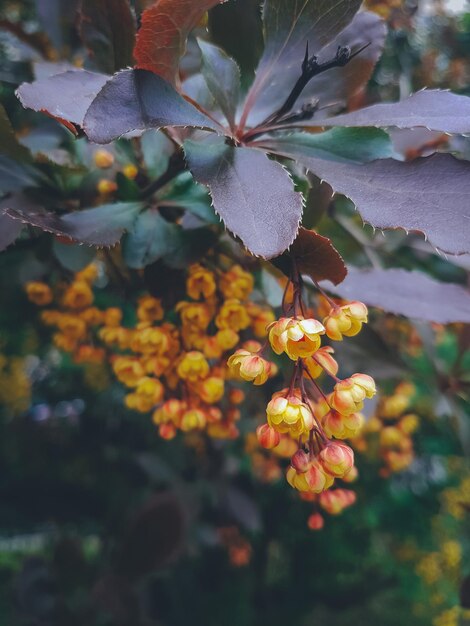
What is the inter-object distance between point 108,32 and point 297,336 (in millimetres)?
518

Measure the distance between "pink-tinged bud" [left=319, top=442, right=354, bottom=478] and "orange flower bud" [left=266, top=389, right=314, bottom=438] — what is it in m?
0.03

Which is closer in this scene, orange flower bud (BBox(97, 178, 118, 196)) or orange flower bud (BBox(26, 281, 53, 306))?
orange flower bud (BBox(97, 178, 118, 196))

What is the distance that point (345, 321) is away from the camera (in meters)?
0.56

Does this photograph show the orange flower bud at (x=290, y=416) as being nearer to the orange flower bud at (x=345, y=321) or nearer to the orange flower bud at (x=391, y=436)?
the orange flower bud at (x=345, y=321)

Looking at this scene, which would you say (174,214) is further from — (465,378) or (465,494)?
(465,494)

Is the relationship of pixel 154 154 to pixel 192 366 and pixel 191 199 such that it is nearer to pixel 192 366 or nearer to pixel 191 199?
pixel 191 199

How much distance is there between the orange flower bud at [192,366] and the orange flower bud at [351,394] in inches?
9.4

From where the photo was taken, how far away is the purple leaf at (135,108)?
0.51 metres

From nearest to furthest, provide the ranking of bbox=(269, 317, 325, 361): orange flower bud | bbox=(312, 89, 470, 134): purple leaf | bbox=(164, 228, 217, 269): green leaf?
bbox=(269, 317, 325, 361): orange flower bud → bbox=(312, 89, 470, 134): purple leaf → bbox=(164, 228, 217, 269): green leaf

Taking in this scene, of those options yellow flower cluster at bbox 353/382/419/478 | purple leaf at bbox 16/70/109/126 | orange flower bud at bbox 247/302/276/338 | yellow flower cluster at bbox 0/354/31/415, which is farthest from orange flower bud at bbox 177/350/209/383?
yellow flower cluster at bbox 0/354/31/415

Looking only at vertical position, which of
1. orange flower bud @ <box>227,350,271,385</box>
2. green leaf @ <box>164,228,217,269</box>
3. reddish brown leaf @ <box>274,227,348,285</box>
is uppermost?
reddish brown leaf @ <box>274,227,348,285</box>

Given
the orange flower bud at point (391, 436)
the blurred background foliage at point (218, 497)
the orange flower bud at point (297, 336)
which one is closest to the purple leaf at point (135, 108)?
the orange flower bud at point (297, 336)

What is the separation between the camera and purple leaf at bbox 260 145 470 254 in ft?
1.74

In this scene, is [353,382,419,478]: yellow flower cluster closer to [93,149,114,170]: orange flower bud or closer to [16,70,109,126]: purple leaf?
[93,149,114,170]: orange flower bud
